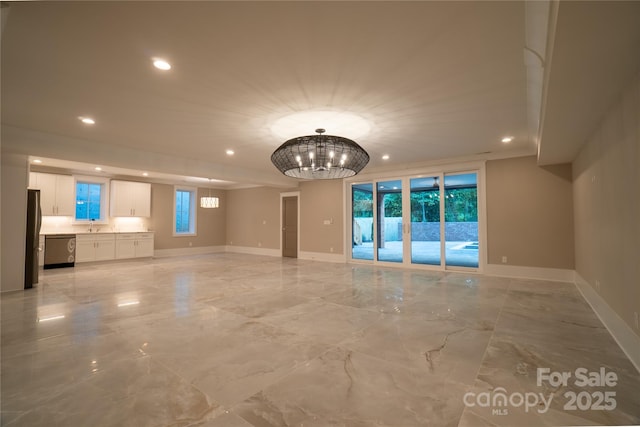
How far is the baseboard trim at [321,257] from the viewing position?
7922 mm

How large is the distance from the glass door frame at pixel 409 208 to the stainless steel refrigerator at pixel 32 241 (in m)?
6.53

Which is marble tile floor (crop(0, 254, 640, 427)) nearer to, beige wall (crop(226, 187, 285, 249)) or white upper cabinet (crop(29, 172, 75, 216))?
white upper cabinet (crop(29, 172, 75, 216))

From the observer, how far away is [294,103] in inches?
126

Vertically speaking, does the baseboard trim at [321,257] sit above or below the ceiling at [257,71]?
below

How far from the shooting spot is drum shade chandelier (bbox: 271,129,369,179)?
139 inches

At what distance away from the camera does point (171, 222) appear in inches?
371

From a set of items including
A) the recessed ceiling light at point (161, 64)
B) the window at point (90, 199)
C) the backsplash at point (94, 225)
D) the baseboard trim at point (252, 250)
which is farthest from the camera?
the baseboard trim at point (252, 250)

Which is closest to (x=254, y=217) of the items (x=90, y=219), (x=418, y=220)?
(x=90, y=219)

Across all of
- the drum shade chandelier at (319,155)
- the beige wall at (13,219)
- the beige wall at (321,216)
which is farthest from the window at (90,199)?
the drum shade chandelier at (319,155)

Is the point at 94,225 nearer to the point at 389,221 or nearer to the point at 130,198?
the point at 130,198

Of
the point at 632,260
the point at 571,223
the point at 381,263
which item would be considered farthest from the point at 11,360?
the point at 571,223

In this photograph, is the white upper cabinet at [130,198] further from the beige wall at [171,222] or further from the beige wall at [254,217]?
the beige wall at [254,217]

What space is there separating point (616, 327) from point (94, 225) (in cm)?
1067

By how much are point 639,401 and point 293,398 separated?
223cm
